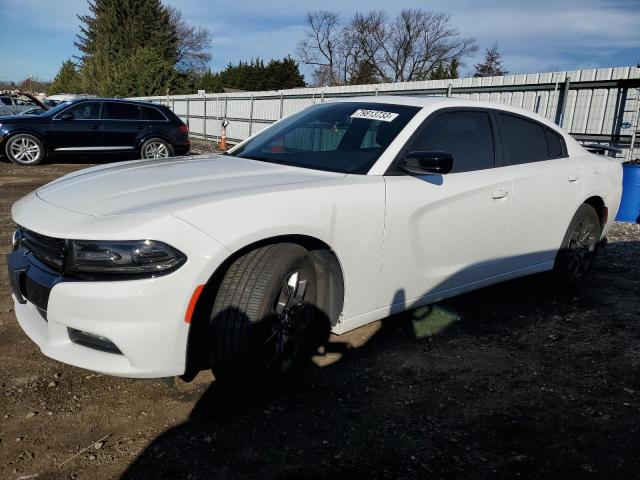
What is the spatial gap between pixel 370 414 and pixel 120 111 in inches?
436

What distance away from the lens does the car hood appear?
2.34 meters

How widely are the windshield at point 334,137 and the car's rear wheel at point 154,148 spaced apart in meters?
8.79

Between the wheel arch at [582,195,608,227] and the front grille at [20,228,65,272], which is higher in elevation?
the wheel arch at [582,195,608,227]

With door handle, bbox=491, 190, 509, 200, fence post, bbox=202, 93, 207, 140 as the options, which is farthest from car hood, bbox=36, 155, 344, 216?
fence post, bbox=202, 93, 207, 140

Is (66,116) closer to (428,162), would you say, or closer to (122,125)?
(122,125)

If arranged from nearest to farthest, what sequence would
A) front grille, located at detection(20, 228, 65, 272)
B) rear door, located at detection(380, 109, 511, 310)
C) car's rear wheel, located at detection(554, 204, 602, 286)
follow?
front grille, located at detection(20, 228, 65, 272) → rear door, located at detection(380, 109, 511, 310) → car's rear wheel, located at detection(554, 204, 602, 286)

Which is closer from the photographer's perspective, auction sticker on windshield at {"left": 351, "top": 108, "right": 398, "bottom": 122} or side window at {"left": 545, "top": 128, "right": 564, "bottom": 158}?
auction sticker on windshield at {"left": 351, "top": 108, "right": 398, "bottom": 122}

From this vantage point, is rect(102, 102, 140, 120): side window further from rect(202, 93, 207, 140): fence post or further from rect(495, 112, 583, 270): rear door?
rect(202, 93, 207, 140): fence post

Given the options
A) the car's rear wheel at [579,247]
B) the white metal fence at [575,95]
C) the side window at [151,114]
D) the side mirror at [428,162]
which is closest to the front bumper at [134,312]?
the side mirror at [428,162]

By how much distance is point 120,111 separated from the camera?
11.7 m

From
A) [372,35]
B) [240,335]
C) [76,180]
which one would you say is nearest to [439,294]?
[240,335]

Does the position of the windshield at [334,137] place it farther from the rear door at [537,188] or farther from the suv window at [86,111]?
the suv window at [86,111]

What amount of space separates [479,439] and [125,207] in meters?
1.97

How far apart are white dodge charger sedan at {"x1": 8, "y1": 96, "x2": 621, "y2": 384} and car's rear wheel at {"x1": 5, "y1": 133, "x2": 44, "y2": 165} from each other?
30.9 ft
